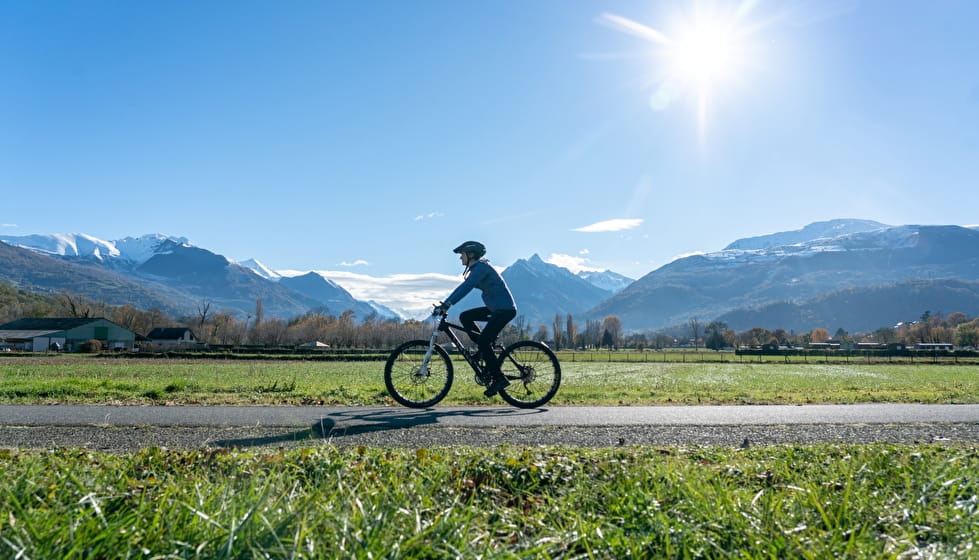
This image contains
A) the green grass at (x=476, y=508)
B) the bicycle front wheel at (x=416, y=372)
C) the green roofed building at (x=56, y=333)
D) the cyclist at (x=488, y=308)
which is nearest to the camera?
the green grass at (x=476, y=508)

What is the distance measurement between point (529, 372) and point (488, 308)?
1478mm

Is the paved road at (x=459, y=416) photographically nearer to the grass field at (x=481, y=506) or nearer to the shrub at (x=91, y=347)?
the grass field at (x=481, y=506)

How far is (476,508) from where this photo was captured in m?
2.89

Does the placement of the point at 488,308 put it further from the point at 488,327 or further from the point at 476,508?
the point at 476,508

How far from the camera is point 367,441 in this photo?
621cm

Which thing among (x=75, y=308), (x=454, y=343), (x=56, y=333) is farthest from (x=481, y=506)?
(x=75, y=308)

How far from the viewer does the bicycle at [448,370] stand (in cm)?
1020

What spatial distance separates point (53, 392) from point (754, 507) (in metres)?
14.9

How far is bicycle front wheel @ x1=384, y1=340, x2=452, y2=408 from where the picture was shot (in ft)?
33.9

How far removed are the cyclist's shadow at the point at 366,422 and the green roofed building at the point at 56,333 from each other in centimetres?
12715

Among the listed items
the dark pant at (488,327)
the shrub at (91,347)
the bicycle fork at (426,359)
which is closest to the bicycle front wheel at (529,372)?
the dark pant at (488,327)

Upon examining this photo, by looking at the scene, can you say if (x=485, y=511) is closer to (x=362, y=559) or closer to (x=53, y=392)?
(x=362, y=559)

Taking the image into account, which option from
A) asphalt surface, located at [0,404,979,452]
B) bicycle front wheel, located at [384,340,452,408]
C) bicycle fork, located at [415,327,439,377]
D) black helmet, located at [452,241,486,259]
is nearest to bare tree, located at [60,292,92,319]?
asphalt surface, located at [0,404,979,452]

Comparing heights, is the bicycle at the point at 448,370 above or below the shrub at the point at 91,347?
above
